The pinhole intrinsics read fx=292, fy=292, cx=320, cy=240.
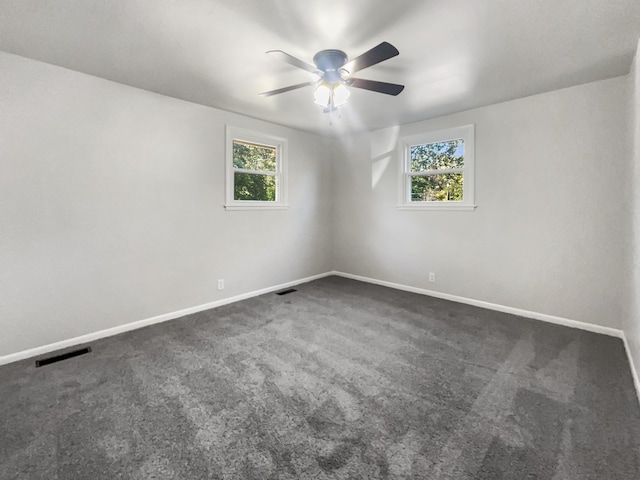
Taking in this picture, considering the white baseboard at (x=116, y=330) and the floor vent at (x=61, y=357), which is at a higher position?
the white baseboard at (x=116, y=330)

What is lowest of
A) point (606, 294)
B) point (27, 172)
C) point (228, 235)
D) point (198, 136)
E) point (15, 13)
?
point (606, 294)

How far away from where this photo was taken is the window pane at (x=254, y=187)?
416cm

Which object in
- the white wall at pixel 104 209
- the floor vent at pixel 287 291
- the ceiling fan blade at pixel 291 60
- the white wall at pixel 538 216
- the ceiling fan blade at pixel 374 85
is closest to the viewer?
the ceiling fan blade at pixel 291 60

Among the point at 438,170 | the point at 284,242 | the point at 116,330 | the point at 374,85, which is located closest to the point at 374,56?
the point at 374,85

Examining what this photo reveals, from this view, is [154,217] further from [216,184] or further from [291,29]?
[291,29]

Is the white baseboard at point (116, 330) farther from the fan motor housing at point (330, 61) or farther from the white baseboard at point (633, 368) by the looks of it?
the white baseboard at point (633, 368)

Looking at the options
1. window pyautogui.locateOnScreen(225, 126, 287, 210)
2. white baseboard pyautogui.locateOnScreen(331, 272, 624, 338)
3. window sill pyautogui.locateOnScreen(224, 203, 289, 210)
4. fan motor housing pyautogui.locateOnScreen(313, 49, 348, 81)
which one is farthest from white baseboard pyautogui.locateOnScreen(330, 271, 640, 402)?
fan motor housing pyautogui.locateOnScreen(313, 49, 348, 81)

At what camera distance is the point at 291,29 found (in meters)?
2.08

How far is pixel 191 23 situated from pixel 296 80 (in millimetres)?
1102

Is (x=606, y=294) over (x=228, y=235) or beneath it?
beneath

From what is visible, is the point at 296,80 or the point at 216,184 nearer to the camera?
the point at 296,80

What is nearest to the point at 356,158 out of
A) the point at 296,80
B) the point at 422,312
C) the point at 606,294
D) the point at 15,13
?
the point at 296,80

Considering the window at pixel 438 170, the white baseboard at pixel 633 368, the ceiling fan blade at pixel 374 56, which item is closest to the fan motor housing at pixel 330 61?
the ceiling fan blade at pixel 374 56

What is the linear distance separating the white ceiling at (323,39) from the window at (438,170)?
0.85 meters
